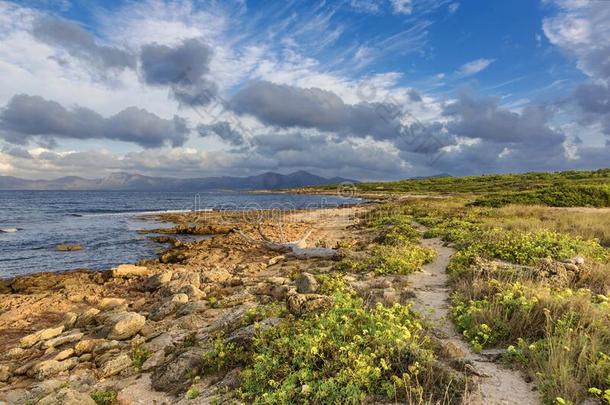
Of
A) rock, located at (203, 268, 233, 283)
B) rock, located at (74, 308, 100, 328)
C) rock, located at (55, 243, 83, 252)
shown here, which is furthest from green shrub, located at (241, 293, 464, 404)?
rock, located at (55, 243, 83, 252)

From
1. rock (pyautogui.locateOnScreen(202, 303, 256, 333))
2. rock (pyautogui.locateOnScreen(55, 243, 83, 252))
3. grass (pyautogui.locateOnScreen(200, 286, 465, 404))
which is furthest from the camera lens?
rock (pyautogui.locateOnScreen(55, 243, 83, 252))

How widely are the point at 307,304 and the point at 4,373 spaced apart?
6.86m

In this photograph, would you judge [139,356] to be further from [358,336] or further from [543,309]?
[543,309]

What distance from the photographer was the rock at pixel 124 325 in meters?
9.60


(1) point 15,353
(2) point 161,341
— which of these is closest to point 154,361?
(2) point 161,341

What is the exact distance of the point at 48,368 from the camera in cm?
817

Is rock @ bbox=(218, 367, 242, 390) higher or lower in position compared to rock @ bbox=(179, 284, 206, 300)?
higher

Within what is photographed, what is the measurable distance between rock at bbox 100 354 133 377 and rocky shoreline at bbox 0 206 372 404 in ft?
0.07

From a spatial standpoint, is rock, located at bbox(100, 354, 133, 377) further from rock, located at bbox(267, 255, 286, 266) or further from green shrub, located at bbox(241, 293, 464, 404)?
rock, located at bbox(267, 255, 286, 266)

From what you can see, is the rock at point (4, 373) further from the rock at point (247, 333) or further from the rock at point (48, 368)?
the rock at point (247, 333)

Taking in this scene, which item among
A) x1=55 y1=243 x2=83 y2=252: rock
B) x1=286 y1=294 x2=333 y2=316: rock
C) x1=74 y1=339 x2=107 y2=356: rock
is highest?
x1=286 y1=294 x2=333 y2=316: rock

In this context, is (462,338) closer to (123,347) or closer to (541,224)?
(123,347)

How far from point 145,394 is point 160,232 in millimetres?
32504

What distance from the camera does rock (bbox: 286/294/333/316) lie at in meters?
7.95
